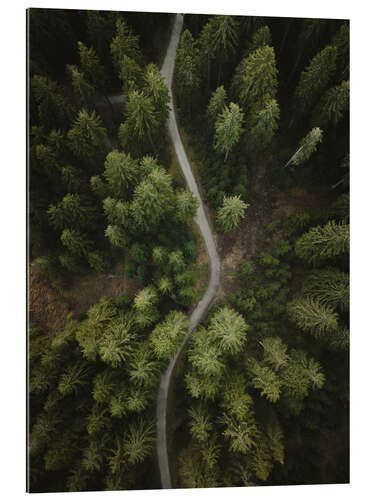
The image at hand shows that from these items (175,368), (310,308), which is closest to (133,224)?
(175,368)

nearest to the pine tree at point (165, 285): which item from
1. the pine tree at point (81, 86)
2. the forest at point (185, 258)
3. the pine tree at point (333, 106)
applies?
the forest at point (185, 258)

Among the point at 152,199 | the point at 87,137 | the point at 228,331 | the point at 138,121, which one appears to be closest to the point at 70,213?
the point at 87,137

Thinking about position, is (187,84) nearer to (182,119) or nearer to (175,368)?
(182,119)

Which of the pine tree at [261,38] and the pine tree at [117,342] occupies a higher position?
the pine tree at [261,38]

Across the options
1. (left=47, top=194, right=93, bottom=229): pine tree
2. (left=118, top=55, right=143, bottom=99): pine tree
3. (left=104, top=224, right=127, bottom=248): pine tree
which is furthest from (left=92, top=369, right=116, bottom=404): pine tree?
(left=118, top=55, right=143, bottom=99): pine tree

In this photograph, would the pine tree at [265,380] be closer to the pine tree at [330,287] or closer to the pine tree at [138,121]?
the pine tree at [330,287]

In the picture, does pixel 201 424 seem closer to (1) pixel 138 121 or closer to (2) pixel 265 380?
(2) pixel 265 380
